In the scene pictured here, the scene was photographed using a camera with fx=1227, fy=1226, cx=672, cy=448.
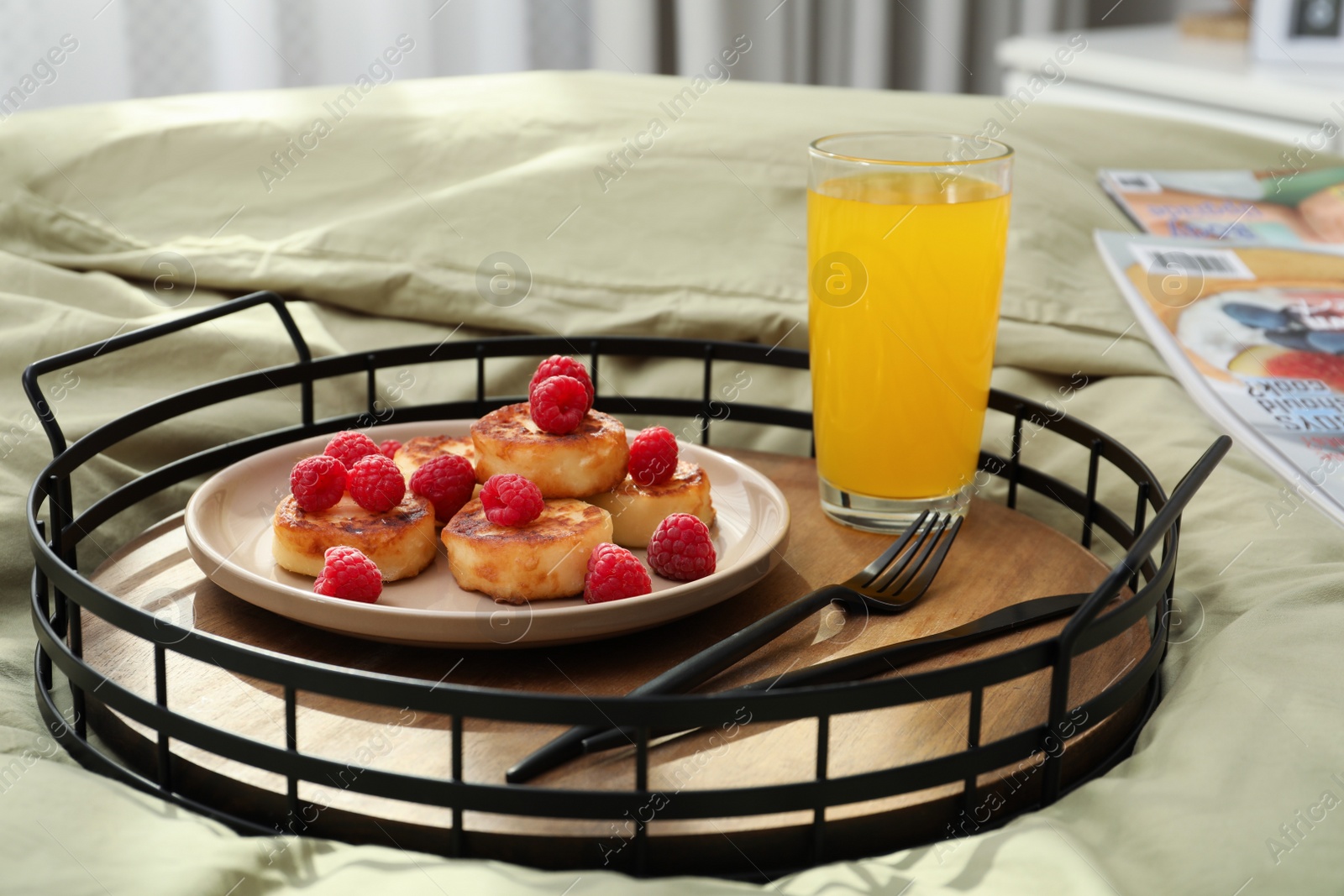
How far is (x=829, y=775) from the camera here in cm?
65

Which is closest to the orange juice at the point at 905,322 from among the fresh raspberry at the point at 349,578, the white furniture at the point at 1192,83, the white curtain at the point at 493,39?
the fresh raspberry at the point at 349,578

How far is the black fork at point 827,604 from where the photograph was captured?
0.62 metres

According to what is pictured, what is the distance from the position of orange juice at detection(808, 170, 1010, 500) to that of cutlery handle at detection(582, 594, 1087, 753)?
7.4 inches

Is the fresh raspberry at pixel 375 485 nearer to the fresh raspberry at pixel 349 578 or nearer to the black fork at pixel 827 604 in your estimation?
the fresh raspberry at pixel 349 578

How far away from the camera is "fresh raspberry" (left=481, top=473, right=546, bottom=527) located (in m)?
0.79

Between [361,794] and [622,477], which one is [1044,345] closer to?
[622,477]

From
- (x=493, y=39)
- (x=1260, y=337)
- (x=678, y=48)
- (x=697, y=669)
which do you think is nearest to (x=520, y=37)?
(x=493, y=39)

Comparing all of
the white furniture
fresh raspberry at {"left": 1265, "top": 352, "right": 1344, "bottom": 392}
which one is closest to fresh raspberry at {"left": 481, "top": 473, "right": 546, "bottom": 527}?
fresh raspberry at {"left": 1265, "top": 352, "right": 1344, "bottom": 392}

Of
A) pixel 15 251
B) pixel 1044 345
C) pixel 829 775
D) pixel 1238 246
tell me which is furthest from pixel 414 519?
pixel 1238 246

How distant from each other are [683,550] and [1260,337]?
0.77 meters

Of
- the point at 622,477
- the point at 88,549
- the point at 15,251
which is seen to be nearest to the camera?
the point at 622,477

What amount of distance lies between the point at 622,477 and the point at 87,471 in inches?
19.3

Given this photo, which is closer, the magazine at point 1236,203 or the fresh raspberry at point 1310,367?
the fresh raspberry at point 1310,367

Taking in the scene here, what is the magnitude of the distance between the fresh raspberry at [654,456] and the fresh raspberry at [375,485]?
0.17 meters
